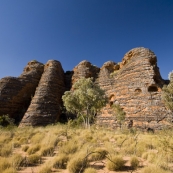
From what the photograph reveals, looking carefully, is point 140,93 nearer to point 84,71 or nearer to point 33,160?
point 84,71

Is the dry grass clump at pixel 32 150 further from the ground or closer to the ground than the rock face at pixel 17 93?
closer to the ground

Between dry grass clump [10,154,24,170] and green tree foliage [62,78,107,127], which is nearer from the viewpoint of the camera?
dry grass clump [10,154,24,170]

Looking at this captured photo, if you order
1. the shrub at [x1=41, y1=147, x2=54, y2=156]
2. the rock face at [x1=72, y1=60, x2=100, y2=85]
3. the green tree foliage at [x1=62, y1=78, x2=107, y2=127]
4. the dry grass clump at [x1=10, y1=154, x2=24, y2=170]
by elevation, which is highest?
the rock face at [x1=72, y1=60, x2=100, y2=85]

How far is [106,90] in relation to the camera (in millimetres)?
24922

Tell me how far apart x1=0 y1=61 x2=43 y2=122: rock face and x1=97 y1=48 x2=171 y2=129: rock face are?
1652 centimetres

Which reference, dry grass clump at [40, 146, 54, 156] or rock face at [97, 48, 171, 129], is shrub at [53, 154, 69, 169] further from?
rock face at [97, 48, 171, 129]

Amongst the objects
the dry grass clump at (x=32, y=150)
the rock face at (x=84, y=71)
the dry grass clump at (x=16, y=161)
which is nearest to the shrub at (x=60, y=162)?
the dry grass clump at (x=16, y=161)

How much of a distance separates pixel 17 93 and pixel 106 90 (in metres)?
18.3

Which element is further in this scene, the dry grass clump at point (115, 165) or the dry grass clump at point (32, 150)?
the dry grass clump at point (32, 150)

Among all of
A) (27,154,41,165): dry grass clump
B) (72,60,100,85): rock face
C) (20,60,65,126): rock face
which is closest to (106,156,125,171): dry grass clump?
(27,154,41,165): dry grass clump

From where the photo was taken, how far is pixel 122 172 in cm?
459

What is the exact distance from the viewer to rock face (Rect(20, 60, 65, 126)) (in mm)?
22250

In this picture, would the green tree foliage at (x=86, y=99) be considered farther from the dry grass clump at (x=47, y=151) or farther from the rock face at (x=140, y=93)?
the dry grass clump at (x=47, y=151)

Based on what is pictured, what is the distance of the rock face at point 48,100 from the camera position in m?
22.2
